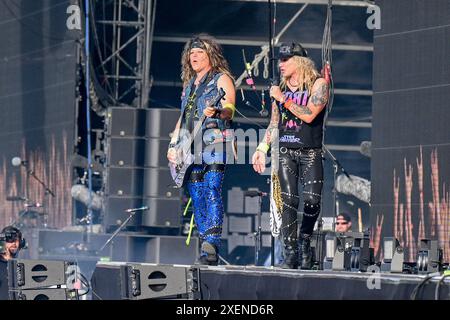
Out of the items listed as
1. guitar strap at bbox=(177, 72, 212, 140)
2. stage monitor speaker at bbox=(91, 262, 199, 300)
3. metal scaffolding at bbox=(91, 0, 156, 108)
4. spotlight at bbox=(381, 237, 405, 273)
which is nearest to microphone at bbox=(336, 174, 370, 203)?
metal scaffolding at bbox=(91, 0, 156, 108)

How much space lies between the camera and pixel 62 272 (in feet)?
30.4

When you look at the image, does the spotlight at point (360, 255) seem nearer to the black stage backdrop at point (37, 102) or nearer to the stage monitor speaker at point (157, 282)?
the stage monitor speaker at point (157, 282)

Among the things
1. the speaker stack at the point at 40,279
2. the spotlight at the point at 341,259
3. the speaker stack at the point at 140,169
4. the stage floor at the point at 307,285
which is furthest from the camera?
the speaker stack at the point at 140,169

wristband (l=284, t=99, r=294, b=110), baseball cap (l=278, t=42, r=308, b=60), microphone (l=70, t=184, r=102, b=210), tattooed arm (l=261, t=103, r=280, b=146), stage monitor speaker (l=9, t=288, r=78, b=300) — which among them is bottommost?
stage monitor speaker (l=9, t=288, r=78, b=300)

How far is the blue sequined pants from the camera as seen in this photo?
9953 millimetres

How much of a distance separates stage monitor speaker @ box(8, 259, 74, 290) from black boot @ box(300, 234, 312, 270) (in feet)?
6.44

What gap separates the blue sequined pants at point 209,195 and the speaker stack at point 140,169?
6469 millimetres

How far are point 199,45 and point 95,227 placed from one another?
26.2ft

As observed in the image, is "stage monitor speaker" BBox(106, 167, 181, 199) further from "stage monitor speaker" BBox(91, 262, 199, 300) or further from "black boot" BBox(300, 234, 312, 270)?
"stage monitor speaker" BBox(91, 262, 199, 300)

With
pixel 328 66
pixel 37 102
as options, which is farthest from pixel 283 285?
pixel 37 102

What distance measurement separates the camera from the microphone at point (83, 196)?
58.7 feet

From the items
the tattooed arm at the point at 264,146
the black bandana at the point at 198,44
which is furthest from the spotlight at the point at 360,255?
the black bandana at the point at 198,44

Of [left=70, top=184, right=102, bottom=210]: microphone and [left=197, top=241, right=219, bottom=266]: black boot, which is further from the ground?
[left=70, top=184, right=102, bottom=210]: microphone

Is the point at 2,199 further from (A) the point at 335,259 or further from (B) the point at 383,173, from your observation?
(A) the point at 335,259
